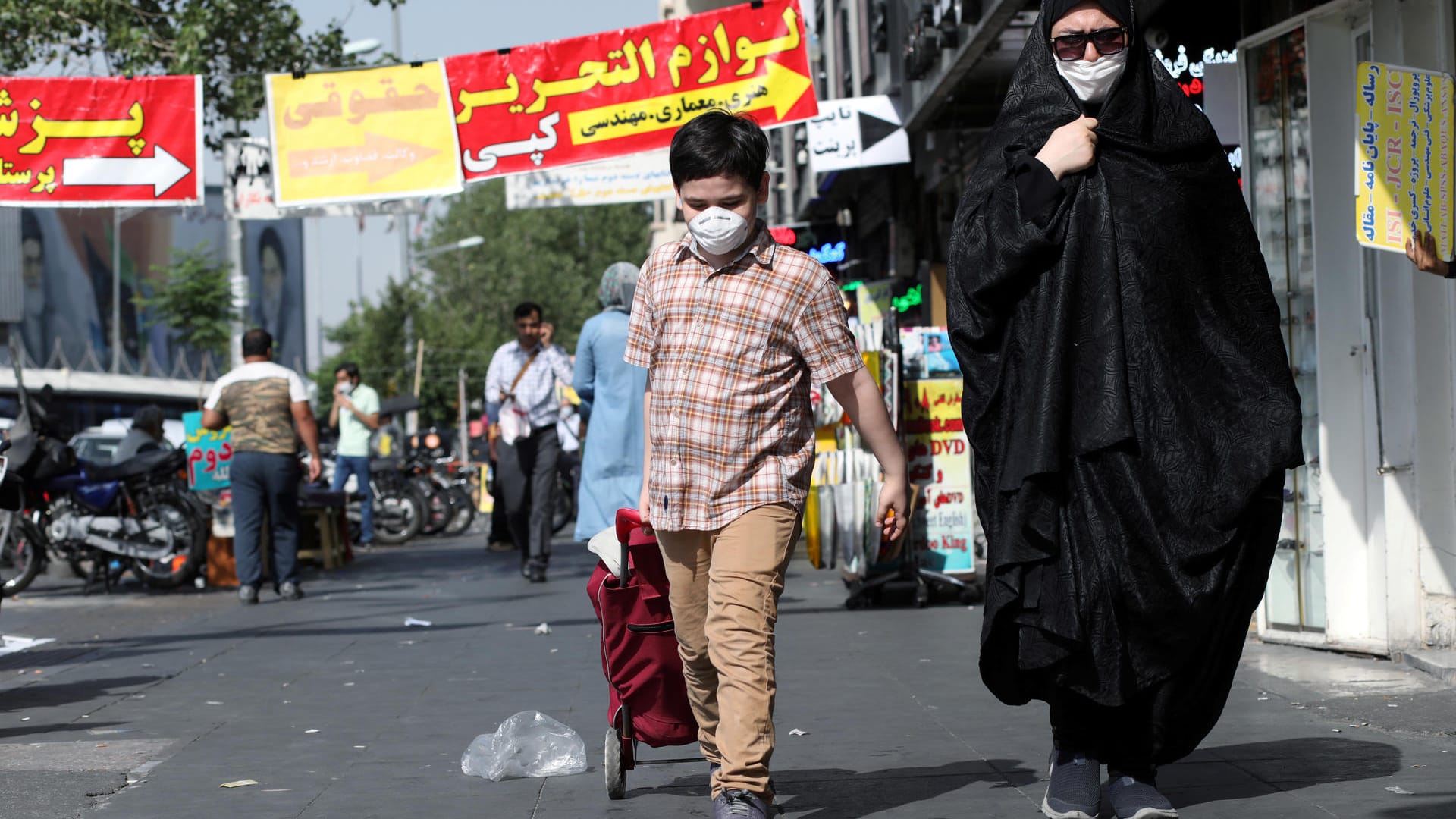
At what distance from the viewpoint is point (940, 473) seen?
11.0m

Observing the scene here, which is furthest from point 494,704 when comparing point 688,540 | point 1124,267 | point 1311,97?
point 1311,97

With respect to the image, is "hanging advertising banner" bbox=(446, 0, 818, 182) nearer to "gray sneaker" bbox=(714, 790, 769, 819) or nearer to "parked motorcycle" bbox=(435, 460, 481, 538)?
"gray sneaker" bbox=(714, 790, 769, 819)

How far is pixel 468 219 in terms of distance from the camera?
76.3 meters

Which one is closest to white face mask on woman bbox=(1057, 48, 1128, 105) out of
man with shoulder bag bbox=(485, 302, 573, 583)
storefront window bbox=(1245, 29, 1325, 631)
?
storefront window bbox=(1245, 29, 1325, 631)

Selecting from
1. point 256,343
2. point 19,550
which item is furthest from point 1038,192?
point 19,550

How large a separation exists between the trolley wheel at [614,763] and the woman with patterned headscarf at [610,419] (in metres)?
3.74

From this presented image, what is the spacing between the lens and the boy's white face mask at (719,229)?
4484mm

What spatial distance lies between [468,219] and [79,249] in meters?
17.4

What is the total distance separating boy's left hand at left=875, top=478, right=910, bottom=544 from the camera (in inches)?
179

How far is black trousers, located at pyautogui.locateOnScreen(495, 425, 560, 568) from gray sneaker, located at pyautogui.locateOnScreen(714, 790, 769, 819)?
8.53 m

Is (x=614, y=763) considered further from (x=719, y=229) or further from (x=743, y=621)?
(x=719, y=229)

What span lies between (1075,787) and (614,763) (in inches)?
52.1

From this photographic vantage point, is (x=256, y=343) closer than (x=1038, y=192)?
No

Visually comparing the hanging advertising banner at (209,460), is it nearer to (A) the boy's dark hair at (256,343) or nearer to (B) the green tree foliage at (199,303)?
(A) the boy's dark hair at (256,343)
